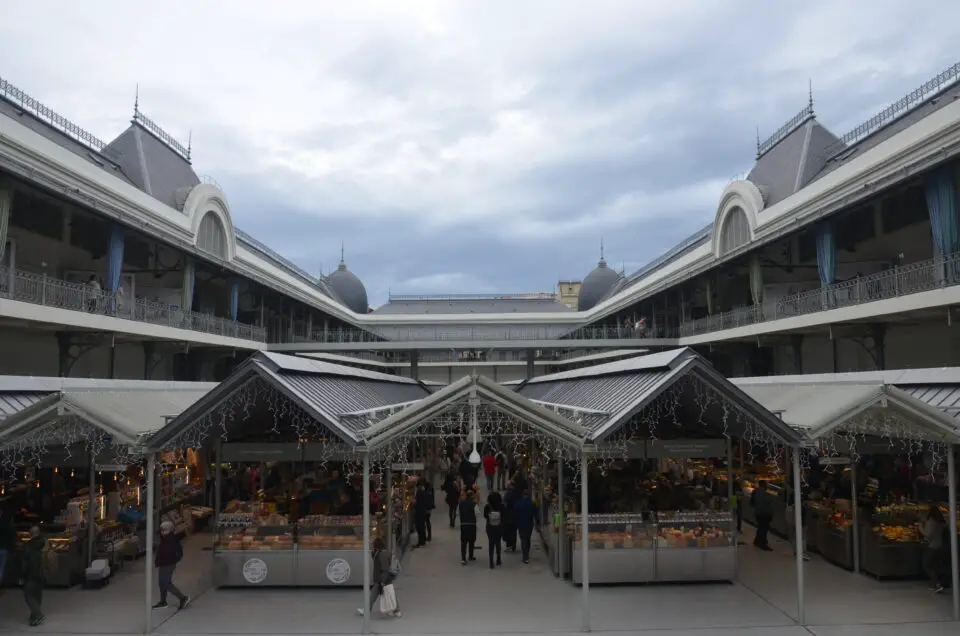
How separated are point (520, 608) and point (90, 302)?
1499 centimetres

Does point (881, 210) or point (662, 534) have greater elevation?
point (881, 210)

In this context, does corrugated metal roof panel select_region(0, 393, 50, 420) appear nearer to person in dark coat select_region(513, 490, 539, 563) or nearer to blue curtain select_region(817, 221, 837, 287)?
person in dark coat select_region(513, 490, 539, 563)

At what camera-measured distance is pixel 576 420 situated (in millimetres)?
11766

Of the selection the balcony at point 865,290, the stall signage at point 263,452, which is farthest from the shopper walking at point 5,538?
the balcony at point 865,290

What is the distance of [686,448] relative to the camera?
13750 millimetres

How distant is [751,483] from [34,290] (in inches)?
751

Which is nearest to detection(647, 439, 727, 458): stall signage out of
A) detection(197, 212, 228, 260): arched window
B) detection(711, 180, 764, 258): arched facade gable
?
detection(711, 180, 764, 258): arched facade gable

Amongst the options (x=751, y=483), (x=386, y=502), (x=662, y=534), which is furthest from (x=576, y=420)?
(x=751, y=483)

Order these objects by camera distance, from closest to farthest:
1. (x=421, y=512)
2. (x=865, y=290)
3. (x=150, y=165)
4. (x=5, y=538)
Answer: (x=5, y=538)
(x=421, y=512)
(x=865, y=290)
(x=150, y=165)

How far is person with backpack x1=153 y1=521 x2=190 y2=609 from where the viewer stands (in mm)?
11367

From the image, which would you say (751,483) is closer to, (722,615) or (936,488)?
(936,488)

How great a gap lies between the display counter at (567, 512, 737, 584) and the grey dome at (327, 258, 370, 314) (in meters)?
62.0

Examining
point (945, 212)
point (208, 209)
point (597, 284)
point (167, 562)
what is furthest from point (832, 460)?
point (597, 284)

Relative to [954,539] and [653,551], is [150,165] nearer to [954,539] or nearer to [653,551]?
[653,551]
